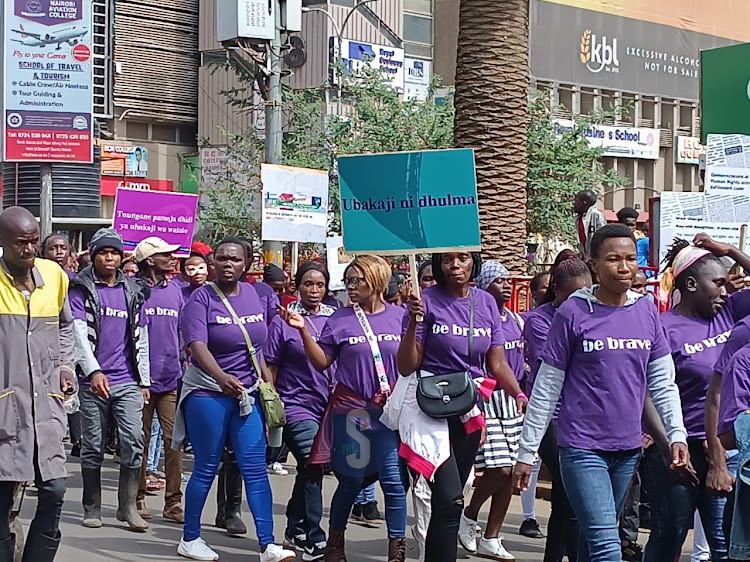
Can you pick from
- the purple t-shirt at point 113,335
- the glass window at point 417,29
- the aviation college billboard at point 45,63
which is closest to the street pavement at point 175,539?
the purple t-shirt at point 113,335

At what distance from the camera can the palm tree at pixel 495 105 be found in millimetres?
13211

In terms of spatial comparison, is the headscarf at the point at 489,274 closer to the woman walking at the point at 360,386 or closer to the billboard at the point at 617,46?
the woman walking at the point at 360,386

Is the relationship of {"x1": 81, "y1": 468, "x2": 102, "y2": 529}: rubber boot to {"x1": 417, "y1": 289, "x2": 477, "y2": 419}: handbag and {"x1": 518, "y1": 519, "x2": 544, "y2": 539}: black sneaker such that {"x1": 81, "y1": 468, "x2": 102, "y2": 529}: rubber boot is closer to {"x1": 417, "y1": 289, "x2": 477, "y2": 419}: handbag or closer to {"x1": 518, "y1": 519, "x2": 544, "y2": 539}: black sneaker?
{"x1": 518, "y1": 519, "x2": 544, "y2": 539}: black sneaker

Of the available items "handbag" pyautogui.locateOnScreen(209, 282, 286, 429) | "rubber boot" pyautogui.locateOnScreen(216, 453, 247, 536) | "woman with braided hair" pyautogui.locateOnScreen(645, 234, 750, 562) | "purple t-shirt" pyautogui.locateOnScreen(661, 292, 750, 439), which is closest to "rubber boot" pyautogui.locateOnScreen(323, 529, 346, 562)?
"handbag" pyautogui.locateOnScreen(209, 282, 286, 429)

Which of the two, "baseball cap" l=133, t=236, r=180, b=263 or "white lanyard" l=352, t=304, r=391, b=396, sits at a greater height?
"baseball cap" l=133, t=236, r=180, b=263

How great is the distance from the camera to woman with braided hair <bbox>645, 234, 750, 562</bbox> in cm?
670

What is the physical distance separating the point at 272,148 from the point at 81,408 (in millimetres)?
7139

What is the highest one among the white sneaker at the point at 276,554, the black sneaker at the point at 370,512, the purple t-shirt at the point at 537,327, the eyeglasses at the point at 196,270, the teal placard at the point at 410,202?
the teal placard at the point at 410,202

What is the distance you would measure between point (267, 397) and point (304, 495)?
2.49 feet

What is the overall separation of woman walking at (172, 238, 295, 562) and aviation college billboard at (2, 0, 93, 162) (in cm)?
1597

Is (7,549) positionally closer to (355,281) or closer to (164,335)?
(355,281)

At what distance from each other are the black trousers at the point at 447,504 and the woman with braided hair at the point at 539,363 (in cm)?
58

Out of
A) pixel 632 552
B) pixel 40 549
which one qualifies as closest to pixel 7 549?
pixel 40 549

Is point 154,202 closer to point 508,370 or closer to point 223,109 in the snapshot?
point 508,370
